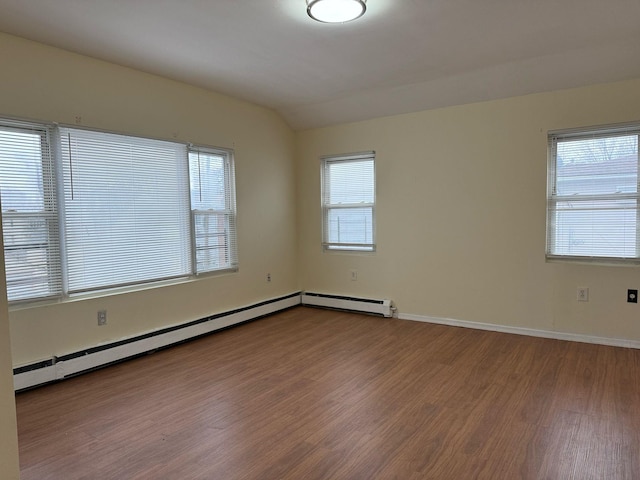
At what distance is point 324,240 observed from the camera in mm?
5574

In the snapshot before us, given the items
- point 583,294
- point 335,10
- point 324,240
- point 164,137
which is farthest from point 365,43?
point 583,294

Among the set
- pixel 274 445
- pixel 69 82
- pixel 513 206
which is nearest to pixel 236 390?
pixel 274 445

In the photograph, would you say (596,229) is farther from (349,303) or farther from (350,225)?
(349,303)

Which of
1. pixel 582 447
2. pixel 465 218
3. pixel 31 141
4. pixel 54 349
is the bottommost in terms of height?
pixel 582 447

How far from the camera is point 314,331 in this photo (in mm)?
4469

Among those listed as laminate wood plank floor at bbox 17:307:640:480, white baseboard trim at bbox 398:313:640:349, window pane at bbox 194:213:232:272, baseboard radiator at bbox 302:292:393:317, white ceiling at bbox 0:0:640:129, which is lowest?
laminate wood plank floor at bbox 17:307:640:480

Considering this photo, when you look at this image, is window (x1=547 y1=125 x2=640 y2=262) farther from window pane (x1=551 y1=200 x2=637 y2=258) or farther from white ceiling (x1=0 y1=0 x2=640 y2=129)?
white ceiling (x1=0 y1=0 x2=640 y2=129)

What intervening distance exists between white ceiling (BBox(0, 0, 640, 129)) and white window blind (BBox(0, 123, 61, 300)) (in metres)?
0.78

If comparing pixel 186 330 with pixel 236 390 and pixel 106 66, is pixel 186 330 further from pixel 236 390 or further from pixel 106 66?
pixel 106 66

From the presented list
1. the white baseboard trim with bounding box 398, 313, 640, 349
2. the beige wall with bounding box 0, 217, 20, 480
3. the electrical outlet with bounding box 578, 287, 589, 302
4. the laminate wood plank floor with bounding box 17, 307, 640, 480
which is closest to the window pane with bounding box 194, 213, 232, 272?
the laminate wood plank floor with bounding box 17, 307, 640, 480

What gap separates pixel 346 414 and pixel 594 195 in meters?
3.16

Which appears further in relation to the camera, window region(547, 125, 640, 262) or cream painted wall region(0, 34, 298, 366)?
window region(547, 125, 640, 262)

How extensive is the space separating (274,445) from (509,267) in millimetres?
3110

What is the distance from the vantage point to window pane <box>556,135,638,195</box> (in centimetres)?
374
